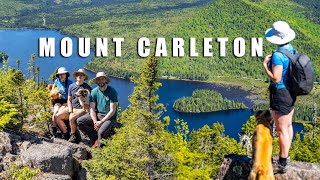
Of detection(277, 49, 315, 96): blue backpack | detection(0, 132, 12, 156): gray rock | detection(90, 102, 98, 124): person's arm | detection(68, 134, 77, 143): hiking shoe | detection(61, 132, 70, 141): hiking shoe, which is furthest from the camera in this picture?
detection(61, 132, 70, 141): hiking shoe

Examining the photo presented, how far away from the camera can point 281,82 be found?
20.6ft

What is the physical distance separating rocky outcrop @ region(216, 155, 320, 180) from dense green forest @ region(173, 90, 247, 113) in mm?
118854

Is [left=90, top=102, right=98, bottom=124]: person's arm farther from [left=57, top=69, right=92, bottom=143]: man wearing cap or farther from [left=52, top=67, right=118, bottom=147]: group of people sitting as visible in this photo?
[left=57, top=69, right=92, bottom=143]: man wearing cap

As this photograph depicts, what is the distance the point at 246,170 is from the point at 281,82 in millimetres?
1755

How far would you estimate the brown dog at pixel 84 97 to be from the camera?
1095cm

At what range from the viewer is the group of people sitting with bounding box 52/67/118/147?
34.9ft

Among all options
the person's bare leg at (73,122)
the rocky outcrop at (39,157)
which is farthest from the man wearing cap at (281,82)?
the person's bare leg at (73,122)

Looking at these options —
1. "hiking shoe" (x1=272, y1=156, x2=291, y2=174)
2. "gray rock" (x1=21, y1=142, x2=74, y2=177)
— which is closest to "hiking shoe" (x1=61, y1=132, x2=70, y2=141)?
"gray rock" (x1=21, y1=142, x2=74, y2=177)

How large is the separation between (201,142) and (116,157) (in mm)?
36483

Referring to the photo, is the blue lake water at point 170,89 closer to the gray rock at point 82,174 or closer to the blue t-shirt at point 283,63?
the gray rock at point 82,174

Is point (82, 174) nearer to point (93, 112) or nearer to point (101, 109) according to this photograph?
point (93, 112)

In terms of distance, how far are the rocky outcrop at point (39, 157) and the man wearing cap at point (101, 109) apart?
3.72 feet

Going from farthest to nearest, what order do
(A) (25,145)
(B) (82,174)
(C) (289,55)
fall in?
1. (B) (82,174)
2. (A) (25,145)
3. (C) (289,55)

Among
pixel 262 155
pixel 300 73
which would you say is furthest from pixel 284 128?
pixel 300 73
